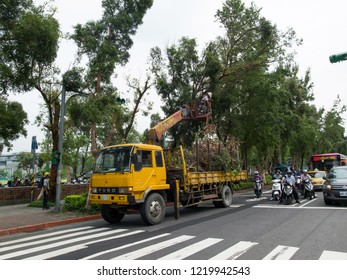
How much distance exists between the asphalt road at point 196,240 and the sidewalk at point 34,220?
0.50 metres

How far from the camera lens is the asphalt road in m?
6.18

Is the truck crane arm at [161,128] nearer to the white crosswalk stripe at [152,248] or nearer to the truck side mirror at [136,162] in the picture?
the truck side mirror at [136,162]

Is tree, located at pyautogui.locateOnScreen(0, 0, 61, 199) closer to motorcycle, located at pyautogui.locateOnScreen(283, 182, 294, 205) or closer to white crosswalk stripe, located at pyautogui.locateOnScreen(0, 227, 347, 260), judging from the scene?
white crosswalk stripe, located at pyautogui.locateOnScreen(0, 227, 347, 260)

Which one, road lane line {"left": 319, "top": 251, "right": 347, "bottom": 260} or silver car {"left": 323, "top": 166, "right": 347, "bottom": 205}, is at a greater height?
silver car {"left": 323, "top": 166, "right": 347, "bottom": 205}

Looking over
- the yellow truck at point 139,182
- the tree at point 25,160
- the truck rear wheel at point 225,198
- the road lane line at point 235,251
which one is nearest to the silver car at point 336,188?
the truck rear wheel at point 225,198

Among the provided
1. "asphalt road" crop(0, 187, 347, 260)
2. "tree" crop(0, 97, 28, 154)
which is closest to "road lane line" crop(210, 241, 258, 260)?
"asphalt road" crop(0, 187, 347, 260)

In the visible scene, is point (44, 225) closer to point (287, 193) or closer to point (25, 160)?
point (287, 193)

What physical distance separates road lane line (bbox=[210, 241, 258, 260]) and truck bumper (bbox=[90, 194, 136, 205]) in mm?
3736

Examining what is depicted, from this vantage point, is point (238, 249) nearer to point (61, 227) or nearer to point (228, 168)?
point (61, 227)

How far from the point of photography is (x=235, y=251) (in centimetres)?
629

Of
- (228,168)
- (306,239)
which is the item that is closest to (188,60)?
(228,168)

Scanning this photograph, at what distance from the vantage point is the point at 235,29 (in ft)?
66.4

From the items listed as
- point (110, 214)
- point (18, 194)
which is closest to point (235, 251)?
point (110, 214)

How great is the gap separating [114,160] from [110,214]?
85.7 inches
